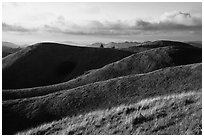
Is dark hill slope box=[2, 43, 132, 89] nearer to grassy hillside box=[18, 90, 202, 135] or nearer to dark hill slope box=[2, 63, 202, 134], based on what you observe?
dark hill slope box=[2, 63, 202, 134]

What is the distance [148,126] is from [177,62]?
37477 mm

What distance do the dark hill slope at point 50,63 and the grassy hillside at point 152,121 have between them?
4461cm

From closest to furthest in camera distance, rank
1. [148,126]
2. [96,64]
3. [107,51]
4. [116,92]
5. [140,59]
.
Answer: [148,126] → [116,92] → [140,59] → [96,64] → [107,51]

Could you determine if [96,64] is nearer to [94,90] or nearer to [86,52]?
[86,52]

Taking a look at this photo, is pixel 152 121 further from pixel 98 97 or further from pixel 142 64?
pixel 142 64

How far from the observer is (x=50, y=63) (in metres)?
78.9

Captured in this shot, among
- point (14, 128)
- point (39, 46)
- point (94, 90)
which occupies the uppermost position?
point (39, 46)

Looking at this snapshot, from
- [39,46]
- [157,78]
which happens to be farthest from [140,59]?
[39,46]

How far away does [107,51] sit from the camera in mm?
80875

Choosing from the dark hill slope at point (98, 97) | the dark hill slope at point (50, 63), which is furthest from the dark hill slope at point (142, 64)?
the dark hill slope at point (50, 63)

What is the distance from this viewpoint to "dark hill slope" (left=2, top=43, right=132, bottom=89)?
69688 mm

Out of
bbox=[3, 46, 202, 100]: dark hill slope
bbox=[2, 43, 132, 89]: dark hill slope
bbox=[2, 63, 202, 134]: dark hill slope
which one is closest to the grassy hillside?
bbox=[2, 63, 202, 134]: dark hill slope

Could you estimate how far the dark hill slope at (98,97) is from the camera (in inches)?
1245

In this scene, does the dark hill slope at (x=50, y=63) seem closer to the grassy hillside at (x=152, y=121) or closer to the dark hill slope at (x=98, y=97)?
the dark hill slope at (x=98, y=97)
